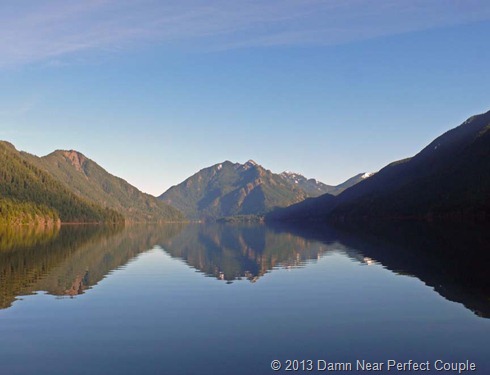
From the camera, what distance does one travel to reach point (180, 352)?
98.9 feet

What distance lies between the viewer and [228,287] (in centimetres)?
5816

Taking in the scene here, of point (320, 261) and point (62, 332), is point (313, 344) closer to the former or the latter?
point (62, 332)

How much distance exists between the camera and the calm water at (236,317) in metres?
28.8

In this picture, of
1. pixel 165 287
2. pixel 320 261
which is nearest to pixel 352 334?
pixel 165 287

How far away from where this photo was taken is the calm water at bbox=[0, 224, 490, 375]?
2883 cm

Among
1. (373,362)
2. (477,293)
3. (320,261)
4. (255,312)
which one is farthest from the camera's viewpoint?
(320,261)

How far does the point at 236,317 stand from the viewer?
134 feet

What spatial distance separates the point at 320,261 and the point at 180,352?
62558 mm

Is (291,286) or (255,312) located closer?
(255,312)

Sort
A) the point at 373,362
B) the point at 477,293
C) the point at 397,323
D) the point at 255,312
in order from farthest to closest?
1. the point at 477,293
2. the point at 255,312
3. the point at 397,323
4. the point at 373,362

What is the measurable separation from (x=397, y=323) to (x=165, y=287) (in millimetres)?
31588

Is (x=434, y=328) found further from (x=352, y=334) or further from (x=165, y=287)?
(x=165, y=287)

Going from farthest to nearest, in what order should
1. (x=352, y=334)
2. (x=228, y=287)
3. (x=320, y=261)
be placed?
(x=320, y=261)
(x=228, y=287)
(x=352, y=334)

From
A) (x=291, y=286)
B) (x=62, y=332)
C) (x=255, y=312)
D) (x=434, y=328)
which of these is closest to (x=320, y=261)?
(x=291, y=286)
